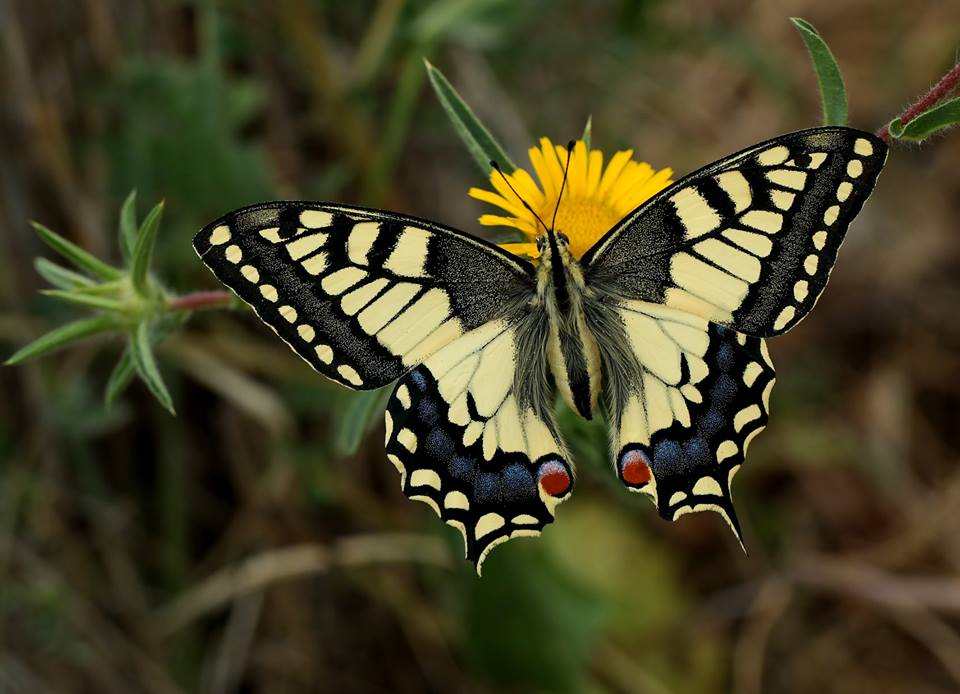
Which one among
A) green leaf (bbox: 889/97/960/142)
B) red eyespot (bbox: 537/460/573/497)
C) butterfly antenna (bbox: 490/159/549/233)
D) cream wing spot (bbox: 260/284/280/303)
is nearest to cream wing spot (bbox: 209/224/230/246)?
cream wing spot (bbox: 260/284/280/303)

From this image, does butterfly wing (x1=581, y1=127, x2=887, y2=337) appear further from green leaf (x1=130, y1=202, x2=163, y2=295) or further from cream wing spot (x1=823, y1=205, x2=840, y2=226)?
green leaf (x1=130, y1=202, x2=163, y2=295)

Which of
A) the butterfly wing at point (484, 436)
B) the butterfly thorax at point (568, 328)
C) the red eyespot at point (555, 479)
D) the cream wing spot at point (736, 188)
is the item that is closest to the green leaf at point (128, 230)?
the butterfly wing at point (484, 436)

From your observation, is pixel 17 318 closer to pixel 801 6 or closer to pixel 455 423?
pixel 455 423

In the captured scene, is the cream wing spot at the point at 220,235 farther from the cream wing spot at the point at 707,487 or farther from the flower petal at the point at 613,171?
→ the cream wing spot at the point at 707,487

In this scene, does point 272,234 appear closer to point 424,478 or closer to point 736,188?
point 424,478

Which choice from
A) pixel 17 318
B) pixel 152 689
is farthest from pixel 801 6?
pixel 152 689

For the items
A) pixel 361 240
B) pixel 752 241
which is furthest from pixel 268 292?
pixel 752 241
